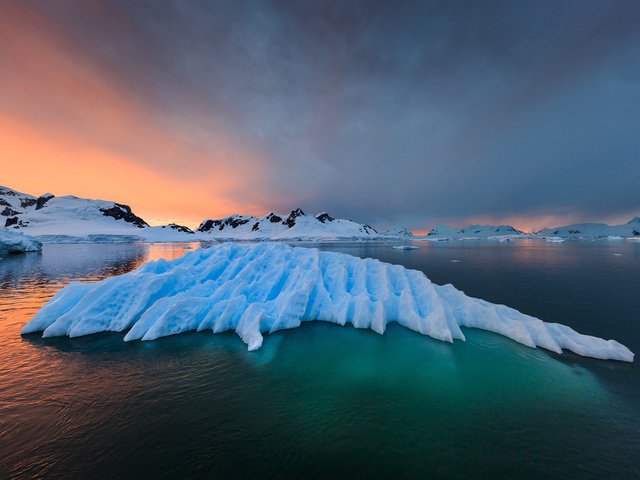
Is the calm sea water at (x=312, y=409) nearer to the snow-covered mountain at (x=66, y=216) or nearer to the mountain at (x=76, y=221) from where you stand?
the mountain at (x=76, y=221)

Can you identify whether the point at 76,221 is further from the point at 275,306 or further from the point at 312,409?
the point at 312,409

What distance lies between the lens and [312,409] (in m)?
6.14

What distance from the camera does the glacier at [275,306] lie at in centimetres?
1045

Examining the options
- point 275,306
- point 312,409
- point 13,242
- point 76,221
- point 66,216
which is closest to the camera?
point 312,409

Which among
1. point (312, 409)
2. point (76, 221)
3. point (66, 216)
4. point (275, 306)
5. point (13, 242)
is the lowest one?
point (312, 409)

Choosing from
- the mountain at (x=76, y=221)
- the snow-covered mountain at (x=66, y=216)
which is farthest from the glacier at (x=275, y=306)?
the snow-covered mountain at (x=66, y=216)

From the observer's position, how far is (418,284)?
1393 centimetres

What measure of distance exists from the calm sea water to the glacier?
682 millimetres

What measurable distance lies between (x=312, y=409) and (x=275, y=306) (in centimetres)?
694

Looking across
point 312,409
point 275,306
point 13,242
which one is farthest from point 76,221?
point 312,409

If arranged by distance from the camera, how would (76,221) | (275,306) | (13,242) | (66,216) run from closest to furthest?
(275,306)
(13,242)
(76,221)
(66,216)

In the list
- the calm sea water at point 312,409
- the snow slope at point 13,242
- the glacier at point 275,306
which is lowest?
the calm sea water at point 312,409

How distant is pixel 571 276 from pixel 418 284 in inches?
1053

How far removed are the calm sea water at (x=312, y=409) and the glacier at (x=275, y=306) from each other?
2.24 ft
